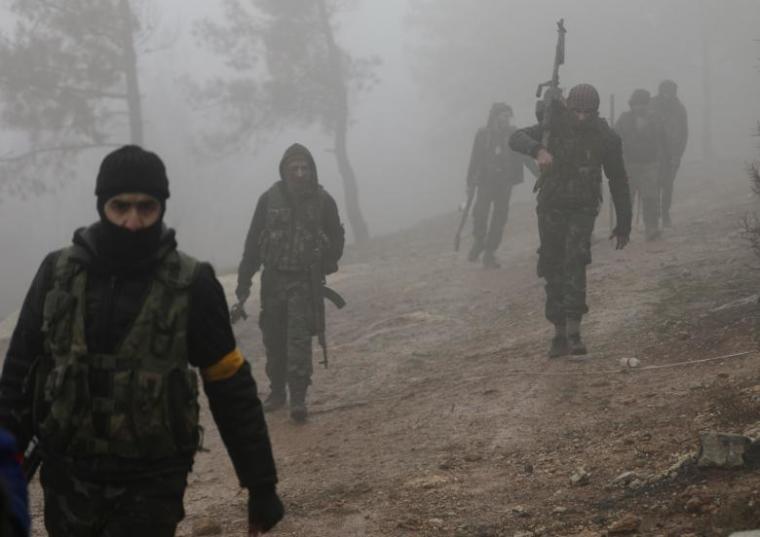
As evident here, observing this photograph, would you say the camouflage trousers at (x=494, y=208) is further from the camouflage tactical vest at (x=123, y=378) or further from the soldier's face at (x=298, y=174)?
the camouflage tactical vest at (x=123, y=378)

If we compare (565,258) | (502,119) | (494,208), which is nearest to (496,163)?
(502,119)

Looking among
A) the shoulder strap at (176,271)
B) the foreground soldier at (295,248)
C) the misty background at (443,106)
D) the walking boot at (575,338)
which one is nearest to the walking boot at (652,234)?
the walking boot at (575,338)

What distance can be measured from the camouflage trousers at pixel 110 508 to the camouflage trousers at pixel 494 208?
1072cm

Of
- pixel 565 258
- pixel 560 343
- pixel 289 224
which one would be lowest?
pixel 560 343

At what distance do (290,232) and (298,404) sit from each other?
1320 mm

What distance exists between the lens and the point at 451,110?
39875mm

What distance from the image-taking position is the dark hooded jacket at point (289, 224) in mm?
7723

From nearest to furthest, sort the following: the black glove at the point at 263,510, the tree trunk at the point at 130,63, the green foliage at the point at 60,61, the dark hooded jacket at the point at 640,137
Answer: the black glove at the point at 263,510, the dark hooded jacket at the point at 640,137, the green foliage at the point at 60,61, the tree trunk at the point at 130,63

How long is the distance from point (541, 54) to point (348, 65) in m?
13.1

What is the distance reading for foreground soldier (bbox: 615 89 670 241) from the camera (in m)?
13.1

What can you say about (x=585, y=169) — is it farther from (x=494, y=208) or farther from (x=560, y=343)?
(x=494, y=208)

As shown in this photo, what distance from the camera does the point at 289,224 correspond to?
773 cm

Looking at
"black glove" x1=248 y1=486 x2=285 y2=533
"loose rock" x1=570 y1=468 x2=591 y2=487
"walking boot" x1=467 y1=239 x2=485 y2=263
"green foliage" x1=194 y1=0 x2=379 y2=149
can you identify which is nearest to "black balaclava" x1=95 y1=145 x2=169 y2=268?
"black glove" x1=248 y1=486 x2=285 y2=533

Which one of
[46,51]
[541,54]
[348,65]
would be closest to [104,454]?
[46,51]
